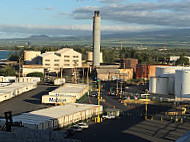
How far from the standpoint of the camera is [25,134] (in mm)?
21609

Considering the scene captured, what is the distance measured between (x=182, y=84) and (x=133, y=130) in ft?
68.0

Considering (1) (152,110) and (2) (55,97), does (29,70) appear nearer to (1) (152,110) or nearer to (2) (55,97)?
(2) (55,97)

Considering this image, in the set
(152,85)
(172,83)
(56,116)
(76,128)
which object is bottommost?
(76,128)

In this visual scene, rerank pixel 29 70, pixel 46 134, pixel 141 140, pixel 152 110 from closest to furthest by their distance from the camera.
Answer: pixel 46 134 → pixel 141 140 → pixel 152 110 → pixel 29 70

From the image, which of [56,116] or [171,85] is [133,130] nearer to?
[56,116]

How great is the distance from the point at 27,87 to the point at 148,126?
2926 centimetres

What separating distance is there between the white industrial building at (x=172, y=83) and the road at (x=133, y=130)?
13.5 meters

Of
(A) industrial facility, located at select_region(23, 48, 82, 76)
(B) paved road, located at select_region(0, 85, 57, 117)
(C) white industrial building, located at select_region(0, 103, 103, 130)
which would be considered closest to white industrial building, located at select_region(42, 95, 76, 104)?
(B) paved road, located at select_region(0, 85, 57, 117)

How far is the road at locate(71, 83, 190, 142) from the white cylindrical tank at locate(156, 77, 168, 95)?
16.3 metres

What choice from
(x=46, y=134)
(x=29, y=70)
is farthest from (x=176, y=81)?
(x=29, y=70)

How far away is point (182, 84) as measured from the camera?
45875 mm

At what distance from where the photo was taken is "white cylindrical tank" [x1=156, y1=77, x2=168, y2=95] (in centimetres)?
5012

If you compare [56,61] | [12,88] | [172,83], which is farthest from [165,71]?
[56,61]

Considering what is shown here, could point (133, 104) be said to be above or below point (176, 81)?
below
